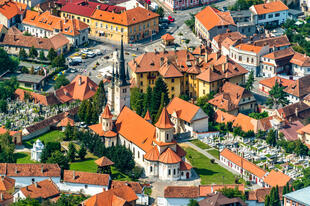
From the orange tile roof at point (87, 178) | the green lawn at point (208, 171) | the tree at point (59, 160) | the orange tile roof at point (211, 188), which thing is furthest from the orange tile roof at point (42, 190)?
the green lawn at point (208, 171)

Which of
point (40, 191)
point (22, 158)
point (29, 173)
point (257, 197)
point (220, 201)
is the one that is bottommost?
point (257, 197)

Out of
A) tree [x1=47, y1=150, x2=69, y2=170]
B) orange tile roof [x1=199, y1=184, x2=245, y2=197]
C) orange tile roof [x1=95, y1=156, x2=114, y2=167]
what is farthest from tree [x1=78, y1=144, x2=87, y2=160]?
orange tile roof [x1=199, y1=184, x2=245, y2=197]

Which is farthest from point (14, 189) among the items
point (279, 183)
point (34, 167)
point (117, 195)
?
point (279, 183)

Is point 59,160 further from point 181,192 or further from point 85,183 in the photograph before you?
point 181,192

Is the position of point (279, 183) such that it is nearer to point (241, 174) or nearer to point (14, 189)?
point (241, 174)

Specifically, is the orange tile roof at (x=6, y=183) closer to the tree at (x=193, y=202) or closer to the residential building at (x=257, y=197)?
the tree at (x=193, y=202)

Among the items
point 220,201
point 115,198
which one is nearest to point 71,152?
point 115,198
